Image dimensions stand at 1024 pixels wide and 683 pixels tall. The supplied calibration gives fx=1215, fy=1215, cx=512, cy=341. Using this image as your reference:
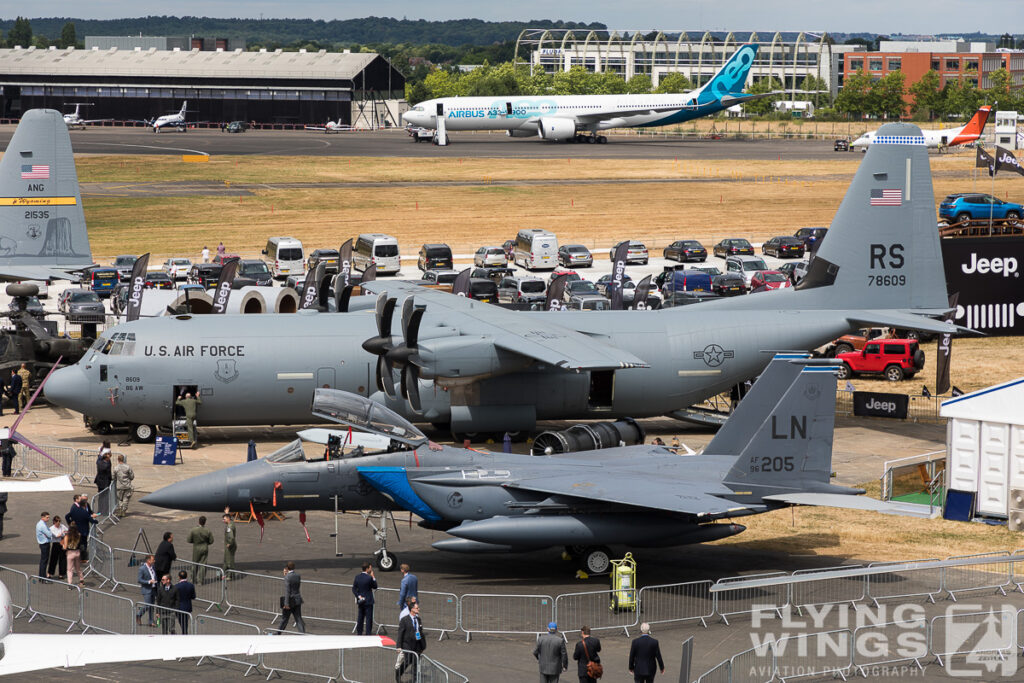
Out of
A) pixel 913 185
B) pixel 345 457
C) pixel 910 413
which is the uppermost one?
pixel 913 185

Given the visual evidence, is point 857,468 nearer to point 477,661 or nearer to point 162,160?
point 477,661

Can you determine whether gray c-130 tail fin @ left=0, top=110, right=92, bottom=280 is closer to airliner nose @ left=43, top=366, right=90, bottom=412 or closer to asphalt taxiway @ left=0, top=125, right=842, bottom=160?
airliner nose @ left=43, top=366, right=90, bottom=412

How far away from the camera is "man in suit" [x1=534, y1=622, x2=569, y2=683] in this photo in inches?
792

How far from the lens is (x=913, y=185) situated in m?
42.2

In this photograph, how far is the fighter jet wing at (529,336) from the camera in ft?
111

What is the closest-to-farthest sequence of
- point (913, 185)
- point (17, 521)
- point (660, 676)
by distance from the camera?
point (660, 676) → point (17, 521) → point (913, 185)

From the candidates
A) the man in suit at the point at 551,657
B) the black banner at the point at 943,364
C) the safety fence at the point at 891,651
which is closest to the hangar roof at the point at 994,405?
the safety fence at the point at 891,651

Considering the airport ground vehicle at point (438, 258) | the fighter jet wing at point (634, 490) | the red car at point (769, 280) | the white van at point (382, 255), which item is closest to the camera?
the fighter jet wing at point (634, 490)

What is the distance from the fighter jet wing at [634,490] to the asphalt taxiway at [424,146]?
109 m

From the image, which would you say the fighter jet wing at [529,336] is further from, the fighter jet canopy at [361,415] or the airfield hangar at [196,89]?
the airfield hangar at [196,89]

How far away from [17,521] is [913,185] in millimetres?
30540

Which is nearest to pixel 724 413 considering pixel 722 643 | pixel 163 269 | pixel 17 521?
pixel 722 643

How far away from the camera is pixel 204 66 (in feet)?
637

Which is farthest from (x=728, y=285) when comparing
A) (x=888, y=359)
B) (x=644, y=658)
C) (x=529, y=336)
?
(x=644, y=658)
